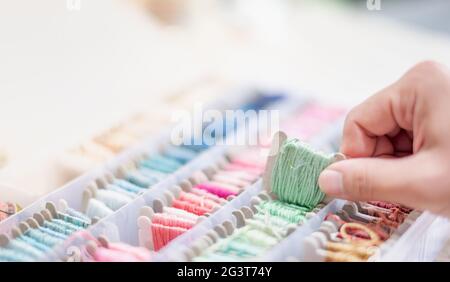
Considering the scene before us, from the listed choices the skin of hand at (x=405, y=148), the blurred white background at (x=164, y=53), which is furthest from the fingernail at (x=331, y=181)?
the blurred white background at (x=164, y=53)

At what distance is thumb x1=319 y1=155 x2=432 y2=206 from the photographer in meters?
1.16

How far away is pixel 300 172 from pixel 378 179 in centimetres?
14

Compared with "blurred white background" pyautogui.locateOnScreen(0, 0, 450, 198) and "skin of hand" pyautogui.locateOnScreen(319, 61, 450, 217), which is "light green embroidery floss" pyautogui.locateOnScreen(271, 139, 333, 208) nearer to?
"skin of hand" pyautogui.locateOnScreen(319, 61, 450, 217)

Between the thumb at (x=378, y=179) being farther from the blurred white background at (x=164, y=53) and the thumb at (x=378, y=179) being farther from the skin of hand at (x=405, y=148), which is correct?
the blurred white background at (x=164, y=53)

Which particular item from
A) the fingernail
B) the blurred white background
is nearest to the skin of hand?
the fingernail

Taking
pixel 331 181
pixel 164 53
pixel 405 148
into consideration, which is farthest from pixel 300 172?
pixel 164 53

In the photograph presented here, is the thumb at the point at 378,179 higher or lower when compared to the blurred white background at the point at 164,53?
lower

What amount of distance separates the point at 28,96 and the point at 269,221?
28.0 inches

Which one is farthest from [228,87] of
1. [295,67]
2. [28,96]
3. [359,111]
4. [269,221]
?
[269,221]

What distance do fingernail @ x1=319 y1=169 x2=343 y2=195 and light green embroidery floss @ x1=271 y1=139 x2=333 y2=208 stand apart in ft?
0.12

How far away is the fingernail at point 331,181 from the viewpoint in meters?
1.21

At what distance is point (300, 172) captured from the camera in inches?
50.0

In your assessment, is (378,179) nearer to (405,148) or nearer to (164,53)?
(405,148)

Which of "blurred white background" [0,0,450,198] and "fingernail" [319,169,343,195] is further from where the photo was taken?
"blurred white background" [0,0,450,198]
